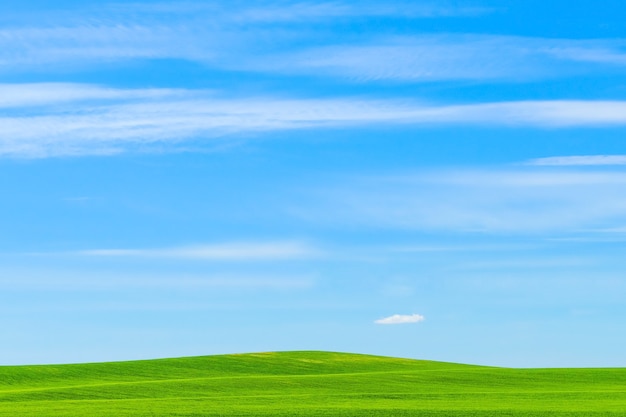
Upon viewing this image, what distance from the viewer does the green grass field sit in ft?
112

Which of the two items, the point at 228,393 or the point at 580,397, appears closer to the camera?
the point at 580,397

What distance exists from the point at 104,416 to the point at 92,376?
2812 cm

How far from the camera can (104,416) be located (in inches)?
1264

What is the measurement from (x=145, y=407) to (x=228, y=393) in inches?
380

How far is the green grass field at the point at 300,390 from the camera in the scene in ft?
112

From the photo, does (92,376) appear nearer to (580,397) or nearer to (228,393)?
(228,393)

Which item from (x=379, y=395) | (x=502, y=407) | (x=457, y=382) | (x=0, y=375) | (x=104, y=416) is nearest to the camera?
(x=104, y=416)

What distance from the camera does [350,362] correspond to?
68.5 m

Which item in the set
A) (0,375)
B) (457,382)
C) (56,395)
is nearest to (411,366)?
(457,382)

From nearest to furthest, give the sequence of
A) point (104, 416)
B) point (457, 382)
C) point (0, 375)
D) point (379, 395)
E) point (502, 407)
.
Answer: point (104, 416) → point (502, 407) → point (379, 395) → point (457, 382) → point (0, 375)

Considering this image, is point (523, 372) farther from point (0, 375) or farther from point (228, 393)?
point (0, 375)

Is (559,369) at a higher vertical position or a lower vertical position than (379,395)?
higher

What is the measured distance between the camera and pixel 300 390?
46.3 metres

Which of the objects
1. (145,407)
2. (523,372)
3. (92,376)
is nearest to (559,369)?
(523,372)
